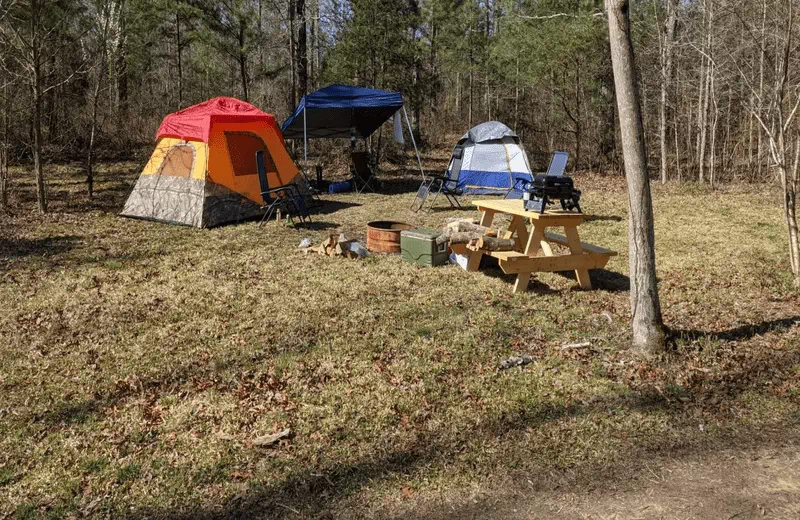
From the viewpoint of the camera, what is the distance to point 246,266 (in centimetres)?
678

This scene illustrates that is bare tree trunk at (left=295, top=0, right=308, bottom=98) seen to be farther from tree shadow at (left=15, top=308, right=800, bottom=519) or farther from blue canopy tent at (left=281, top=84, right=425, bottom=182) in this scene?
tree shadow at (left=15, top=308, right=800, bottom=519)

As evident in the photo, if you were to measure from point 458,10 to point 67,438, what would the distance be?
1926cm

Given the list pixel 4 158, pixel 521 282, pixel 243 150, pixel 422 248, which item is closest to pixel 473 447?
pixel 521 282

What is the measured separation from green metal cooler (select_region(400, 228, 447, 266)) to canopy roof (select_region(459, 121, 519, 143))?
662 cm

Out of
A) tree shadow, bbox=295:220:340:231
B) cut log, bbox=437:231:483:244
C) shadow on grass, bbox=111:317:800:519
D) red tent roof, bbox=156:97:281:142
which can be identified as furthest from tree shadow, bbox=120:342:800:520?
red tent roof, bbox=156:97:281:142

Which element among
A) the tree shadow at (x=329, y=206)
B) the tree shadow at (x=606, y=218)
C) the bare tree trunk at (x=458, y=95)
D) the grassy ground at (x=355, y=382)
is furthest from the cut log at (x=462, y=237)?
the bare tree trunk at (x=458, y=95)

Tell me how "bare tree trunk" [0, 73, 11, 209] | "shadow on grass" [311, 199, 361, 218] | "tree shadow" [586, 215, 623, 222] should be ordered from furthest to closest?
1. "shadow on grass" [311, 199, 361, 218]
2. "tree shadow" [586, 215, 623, 222]
3. "bare tree trunk" [0, 73, 11, 209]

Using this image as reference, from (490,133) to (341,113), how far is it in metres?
3.19

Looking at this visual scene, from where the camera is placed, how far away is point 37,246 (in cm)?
750

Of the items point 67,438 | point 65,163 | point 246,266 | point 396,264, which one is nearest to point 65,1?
point 65,163

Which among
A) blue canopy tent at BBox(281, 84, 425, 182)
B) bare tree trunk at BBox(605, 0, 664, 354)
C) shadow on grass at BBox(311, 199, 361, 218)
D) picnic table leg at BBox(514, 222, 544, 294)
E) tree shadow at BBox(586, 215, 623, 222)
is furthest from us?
blue canopy tent at BBox(281, 84, 425, 182)

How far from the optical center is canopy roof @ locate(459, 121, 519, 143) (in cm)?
1298

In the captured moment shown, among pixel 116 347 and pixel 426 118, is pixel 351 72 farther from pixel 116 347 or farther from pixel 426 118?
pixel 116 347

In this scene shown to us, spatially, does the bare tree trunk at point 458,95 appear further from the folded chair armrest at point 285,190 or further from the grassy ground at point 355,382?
the grassy ground at point 355,382
